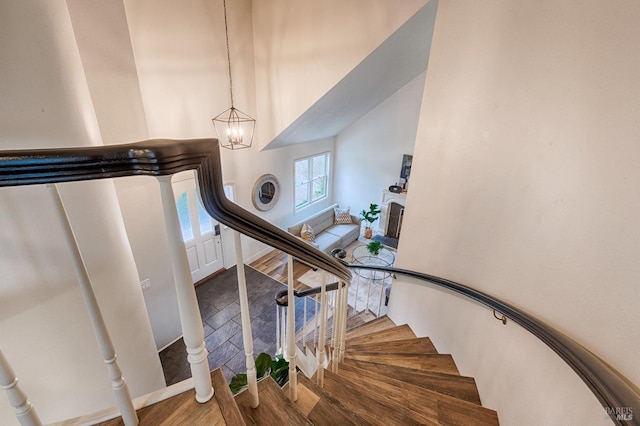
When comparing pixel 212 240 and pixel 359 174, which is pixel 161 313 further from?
pixel 359 174

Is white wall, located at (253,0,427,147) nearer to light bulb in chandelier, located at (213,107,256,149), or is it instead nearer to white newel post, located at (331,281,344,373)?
light bulb in chandelier, located at (213,107,256,149)

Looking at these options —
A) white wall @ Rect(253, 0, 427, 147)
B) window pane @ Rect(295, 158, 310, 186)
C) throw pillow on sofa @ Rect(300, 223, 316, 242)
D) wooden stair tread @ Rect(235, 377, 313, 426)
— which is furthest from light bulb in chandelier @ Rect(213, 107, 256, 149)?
wooden stair tread @ Rect(235, 377, 313, 426)

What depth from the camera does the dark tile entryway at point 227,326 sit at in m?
3.48

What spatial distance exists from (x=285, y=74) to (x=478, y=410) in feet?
13.8

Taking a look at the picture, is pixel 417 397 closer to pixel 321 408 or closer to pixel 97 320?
pixel 321 408

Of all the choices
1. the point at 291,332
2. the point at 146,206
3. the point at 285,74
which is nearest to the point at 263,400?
the point at 291,332

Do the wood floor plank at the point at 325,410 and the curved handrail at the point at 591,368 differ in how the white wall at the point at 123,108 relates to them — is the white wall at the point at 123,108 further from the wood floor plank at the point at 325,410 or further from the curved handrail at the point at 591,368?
the curved handrail at the point at 591,368

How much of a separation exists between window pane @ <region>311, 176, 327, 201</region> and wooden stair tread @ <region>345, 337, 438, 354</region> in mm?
5395

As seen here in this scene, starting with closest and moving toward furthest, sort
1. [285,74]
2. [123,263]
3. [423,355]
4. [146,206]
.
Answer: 1. [123,263]
2. [423,355]
3. [146,206]
4. [285,74]

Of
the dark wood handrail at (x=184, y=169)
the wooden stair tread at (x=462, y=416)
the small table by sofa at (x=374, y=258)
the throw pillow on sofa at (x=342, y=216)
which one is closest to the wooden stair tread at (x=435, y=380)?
the wooden stair tread at (x=462, y=416)

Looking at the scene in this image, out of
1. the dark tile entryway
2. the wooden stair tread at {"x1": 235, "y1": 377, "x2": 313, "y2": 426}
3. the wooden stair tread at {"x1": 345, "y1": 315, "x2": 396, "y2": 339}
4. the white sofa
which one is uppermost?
the wooden stair tread at {"x1": 235, "y1": 377, "x2": 313, "y2": 426}

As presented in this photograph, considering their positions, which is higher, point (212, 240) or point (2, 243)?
point (2, 243)

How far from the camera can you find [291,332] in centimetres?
104

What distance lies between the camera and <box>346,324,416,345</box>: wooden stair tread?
2.51 meters
